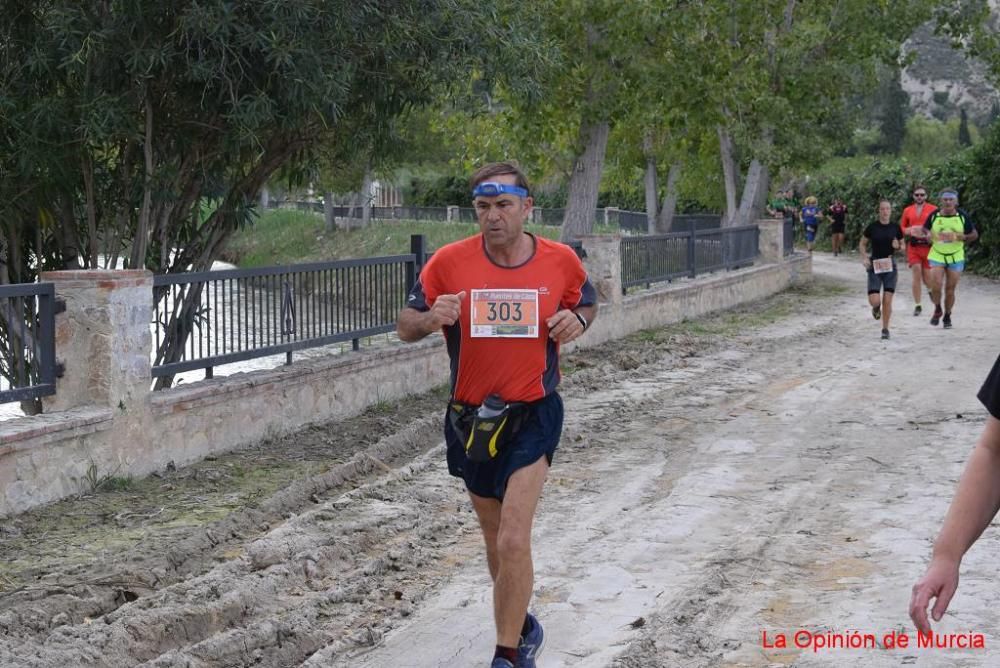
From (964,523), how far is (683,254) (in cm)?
1973

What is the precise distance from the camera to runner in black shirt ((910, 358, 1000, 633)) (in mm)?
3479

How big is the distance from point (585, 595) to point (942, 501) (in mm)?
3123

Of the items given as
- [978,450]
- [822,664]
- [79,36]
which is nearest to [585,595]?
[822,664]

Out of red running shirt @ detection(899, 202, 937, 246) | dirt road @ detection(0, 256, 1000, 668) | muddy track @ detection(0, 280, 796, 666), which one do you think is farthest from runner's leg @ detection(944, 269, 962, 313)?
muddy track @ detection(0, 280, 796, 666)

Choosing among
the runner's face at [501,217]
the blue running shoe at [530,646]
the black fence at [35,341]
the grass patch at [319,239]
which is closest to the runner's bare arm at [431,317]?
the runner's face at [501,217]

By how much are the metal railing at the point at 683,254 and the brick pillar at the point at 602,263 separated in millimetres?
912

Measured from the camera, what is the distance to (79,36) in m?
10.4

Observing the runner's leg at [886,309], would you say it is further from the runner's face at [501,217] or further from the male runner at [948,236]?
the runner's face at [501,217]

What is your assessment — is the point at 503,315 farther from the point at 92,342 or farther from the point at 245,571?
the point at 92,342

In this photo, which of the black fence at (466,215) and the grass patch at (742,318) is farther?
the black fence at (466,215)

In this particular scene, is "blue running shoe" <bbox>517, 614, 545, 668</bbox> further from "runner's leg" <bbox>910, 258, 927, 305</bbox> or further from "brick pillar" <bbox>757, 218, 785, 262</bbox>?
"brick pillar" <bbox>757, 218, 785, 262</bbox>

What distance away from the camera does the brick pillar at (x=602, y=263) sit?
18844 millimetres

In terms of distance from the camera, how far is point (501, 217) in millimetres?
5715

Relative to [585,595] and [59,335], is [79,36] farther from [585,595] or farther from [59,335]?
[585,595]
